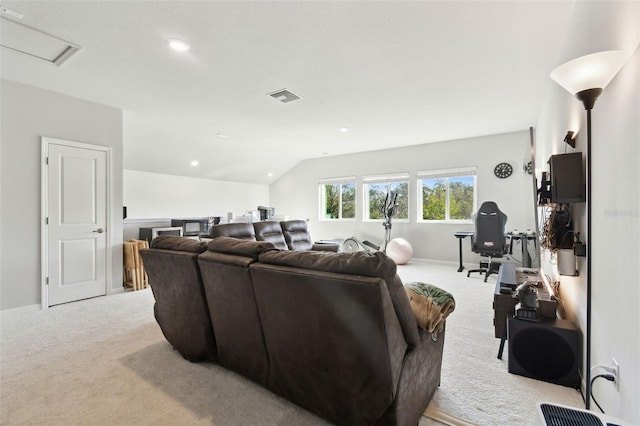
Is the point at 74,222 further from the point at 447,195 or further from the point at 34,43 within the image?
the point at 447,195

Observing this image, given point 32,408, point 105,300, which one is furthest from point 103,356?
point 105,300

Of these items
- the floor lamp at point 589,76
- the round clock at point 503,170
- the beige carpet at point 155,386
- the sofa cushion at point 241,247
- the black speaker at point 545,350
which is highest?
the round clock at point 503,170

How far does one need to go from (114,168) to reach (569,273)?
198 inches

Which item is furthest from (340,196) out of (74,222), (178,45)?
(178,45)

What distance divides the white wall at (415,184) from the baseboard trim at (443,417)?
4.75 m

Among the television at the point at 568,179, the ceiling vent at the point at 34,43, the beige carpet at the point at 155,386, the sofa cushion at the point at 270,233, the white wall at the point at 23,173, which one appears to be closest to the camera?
the beige carpet at the point at 155,386

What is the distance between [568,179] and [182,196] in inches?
272

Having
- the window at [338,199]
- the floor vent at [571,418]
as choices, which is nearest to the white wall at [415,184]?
the window at [338,199]

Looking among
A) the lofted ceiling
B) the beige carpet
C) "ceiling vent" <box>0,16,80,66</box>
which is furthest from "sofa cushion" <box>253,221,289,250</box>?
"ceiling vent" <box>0,16,80,66</box>

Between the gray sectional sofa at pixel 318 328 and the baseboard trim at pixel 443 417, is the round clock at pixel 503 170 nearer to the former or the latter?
the gray sectional sofa at pixel 318 328

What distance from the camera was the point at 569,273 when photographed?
1989 millimetres

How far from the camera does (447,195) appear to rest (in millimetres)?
6285

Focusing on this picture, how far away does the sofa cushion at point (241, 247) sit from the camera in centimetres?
170

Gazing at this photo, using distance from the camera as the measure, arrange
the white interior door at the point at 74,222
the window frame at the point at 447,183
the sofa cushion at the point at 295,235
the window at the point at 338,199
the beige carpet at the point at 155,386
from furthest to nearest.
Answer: the window at the point at 338,199 → the window frame at the point at 447,183 → the sofa cushion at the point at 295,235 → the white interior door at the point at 74,222 → the beige carpet at the point at 155,386
